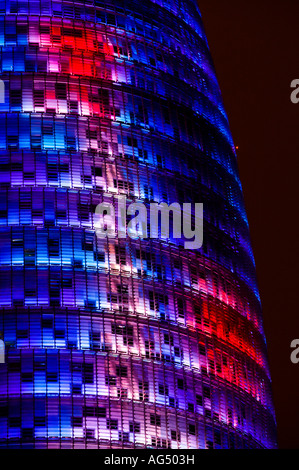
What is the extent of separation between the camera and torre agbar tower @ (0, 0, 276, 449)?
120 metres

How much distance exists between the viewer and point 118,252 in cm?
12925

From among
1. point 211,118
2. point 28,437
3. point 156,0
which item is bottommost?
point 28,437

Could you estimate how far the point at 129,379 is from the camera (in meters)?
122

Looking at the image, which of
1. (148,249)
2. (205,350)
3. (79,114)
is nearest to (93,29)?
(79,114)

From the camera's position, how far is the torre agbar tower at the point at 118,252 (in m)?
120

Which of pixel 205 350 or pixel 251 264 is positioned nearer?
pixel 205 350

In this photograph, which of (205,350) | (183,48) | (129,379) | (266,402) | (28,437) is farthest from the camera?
(183,48)

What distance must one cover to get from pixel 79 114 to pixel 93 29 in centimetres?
1210

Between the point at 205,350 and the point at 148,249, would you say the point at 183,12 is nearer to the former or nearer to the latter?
the point at 148,249

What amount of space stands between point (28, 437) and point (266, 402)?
34658 mm

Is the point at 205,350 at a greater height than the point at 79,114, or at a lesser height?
lesser

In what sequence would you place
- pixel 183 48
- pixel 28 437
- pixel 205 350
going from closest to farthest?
pixel 28 437 < pixel 205 350 < pixel 183 48

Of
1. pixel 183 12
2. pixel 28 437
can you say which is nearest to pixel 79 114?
pixel 183 12

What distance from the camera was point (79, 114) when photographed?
441ft
